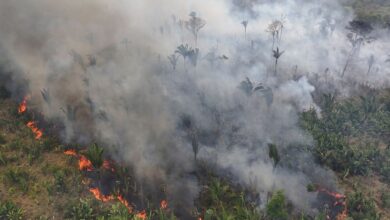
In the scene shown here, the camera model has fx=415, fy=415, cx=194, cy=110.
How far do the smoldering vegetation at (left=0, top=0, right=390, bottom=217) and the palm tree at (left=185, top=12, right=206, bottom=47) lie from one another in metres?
0.29

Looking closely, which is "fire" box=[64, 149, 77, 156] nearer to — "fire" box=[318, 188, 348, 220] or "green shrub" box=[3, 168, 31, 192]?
"green shrub" box=[3, 168, 31, 192]

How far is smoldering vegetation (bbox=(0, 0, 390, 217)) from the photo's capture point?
105 feet

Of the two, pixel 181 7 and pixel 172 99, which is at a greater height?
pixel 181 7

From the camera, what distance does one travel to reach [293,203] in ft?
94.7

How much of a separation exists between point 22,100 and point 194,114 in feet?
55.0

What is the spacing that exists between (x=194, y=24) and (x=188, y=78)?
12539 millimetres

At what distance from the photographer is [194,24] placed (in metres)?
52.8

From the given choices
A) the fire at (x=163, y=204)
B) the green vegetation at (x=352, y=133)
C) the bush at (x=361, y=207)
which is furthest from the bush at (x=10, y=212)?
the green vegetation at (x=352, y=133)

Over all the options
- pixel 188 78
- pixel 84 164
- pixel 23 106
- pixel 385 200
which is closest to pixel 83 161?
pixel 84 164

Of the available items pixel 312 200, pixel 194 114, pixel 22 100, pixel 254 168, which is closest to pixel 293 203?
pixel 312 200

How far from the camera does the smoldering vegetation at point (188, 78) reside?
3188 cm

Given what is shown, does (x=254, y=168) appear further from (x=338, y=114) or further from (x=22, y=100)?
(x=22, y=100)

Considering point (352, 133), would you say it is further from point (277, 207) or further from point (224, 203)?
point (224, 203)

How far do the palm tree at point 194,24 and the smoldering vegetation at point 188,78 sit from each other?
0.97ft
